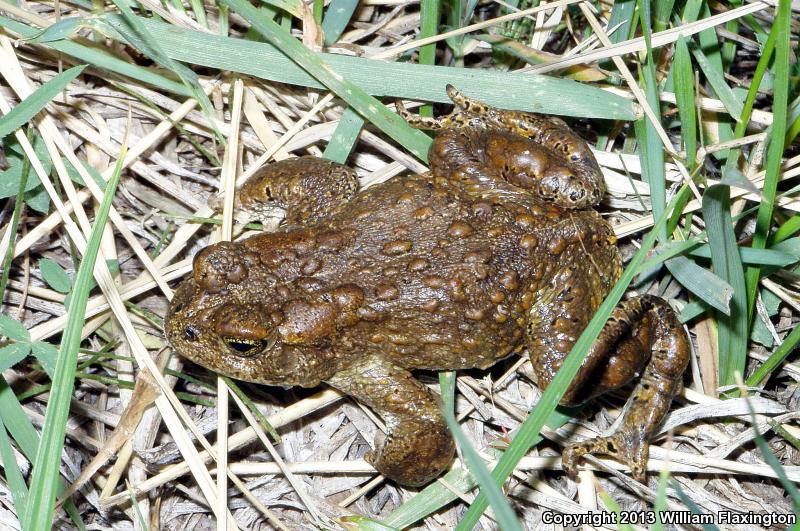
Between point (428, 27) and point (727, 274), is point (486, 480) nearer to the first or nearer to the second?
point (727, 274)

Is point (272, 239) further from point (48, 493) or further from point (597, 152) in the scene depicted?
point (597, 152)

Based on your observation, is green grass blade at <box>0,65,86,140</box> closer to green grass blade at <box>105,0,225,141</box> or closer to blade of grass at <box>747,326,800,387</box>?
green grass blade at <box>105,0,225,141</box>

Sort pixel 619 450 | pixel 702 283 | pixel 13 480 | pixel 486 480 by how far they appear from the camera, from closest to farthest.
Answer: pixel 486 480, pixel 13 480, pixel 702 283, pixel 619 450

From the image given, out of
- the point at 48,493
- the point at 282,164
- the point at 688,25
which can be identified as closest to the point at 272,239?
the point at 282,164

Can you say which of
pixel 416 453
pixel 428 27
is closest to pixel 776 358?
pixel 416 453

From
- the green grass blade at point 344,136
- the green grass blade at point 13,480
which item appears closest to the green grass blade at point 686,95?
the green grass blade at point 344,136

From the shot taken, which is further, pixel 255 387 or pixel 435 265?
pixel 255 387

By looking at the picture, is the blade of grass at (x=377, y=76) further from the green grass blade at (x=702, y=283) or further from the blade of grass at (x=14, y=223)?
the green grass blade at (x=702, y=283)
